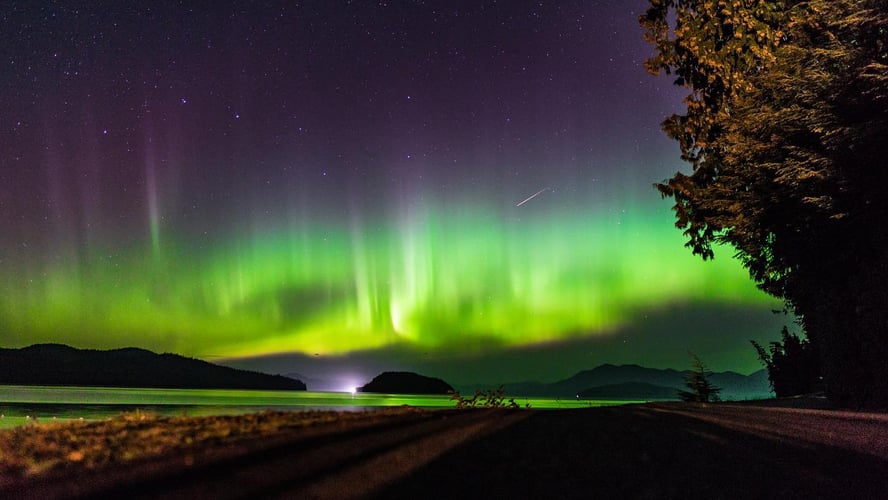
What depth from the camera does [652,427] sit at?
10711 millimetres

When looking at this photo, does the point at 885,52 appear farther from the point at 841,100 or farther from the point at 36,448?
the point at 36,448

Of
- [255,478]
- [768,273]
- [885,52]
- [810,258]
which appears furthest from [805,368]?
[255,478]

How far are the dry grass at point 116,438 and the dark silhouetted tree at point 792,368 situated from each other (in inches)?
1357

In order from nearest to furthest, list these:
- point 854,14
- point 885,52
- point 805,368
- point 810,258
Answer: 1. point 854,14
2. point 885,52
3. point 810,258
4. point 805,368

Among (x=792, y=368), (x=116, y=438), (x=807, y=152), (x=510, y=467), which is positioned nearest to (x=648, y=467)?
(x=510, y=467)

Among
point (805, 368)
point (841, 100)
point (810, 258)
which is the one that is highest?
point (841, 100)

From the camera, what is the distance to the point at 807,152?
17531 millimetres

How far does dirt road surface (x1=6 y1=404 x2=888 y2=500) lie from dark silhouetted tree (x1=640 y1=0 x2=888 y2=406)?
8.26m

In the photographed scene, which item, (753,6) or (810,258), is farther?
(753,6)

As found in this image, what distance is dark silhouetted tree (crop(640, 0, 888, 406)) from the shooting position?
1633cm

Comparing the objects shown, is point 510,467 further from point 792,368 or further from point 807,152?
point 792,368

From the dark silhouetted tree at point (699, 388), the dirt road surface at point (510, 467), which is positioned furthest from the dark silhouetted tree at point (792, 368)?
the dirt road surface at point (510, 467)

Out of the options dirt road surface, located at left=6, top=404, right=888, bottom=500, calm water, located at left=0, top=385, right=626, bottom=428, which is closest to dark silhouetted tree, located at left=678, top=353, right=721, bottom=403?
calm water, located at left=0, top=385, right=626, bottom=428

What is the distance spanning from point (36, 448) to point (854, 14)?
1739 centimetres
